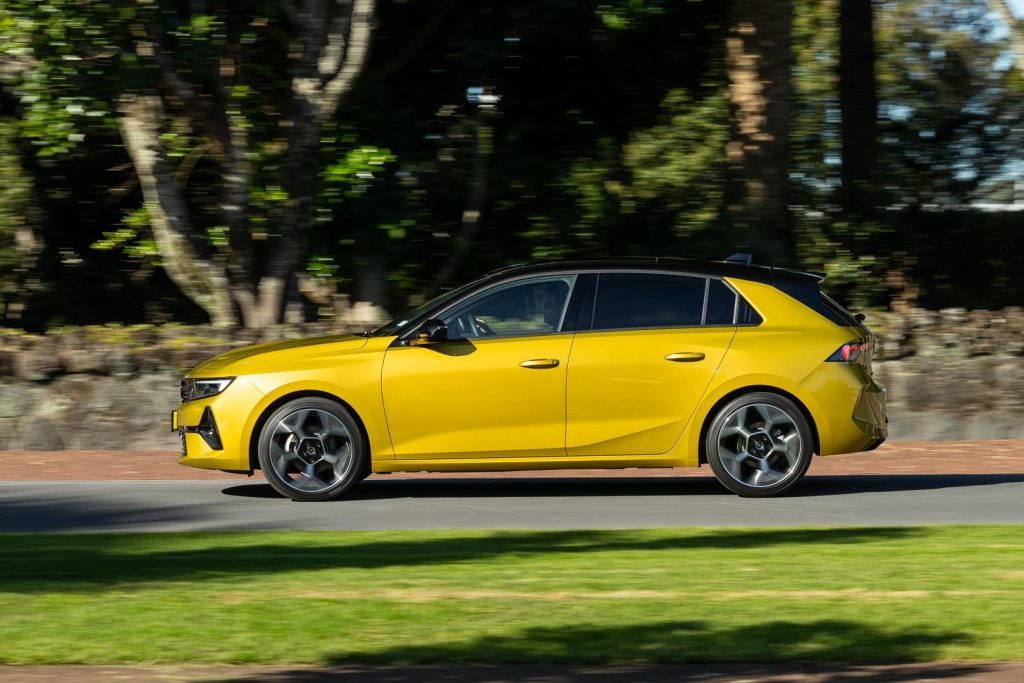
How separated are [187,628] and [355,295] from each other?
451 inches

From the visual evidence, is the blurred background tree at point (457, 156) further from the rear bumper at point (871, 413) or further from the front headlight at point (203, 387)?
the rear bumper at point (871, 413)

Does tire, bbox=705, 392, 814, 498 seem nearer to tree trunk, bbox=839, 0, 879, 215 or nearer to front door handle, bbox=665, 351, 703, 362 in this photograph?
front door handle, bbox=665, 351, 703, 362

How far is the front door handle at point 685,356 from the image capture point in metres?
11.0

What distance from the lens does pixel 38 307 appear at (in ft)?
62.1

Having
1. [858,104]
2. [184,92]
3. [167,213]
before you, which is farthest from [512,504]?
[858,104]

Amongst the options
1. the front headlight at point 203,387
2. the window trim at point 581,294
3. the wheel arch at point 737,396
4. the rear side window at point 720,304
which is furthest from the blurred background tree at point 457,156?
the wheel arch at point 737,396

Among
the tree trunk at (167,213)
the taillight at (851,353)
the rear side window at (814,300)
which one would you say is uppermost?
the tree trunk at (167,213)

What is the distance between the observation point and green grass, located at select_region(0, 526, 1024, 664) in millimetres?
6398

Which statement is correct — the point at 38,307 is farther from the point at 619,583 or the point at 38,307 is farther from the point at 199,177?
the point at 619,583

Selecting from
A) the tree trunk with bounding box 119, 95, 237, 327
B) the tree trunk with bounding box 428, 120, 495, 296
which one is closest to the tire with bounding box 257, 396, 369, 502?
the tree trunk with bounding box 119, 95, 237, 327

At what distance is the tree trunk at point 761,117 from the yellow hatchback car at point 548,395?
22.0 ft

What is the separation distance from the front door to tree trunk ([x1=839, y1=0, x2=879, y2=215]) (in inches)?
365

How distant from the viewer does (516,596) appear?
7449mm

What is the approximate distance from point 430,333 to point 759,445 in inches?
93.4
